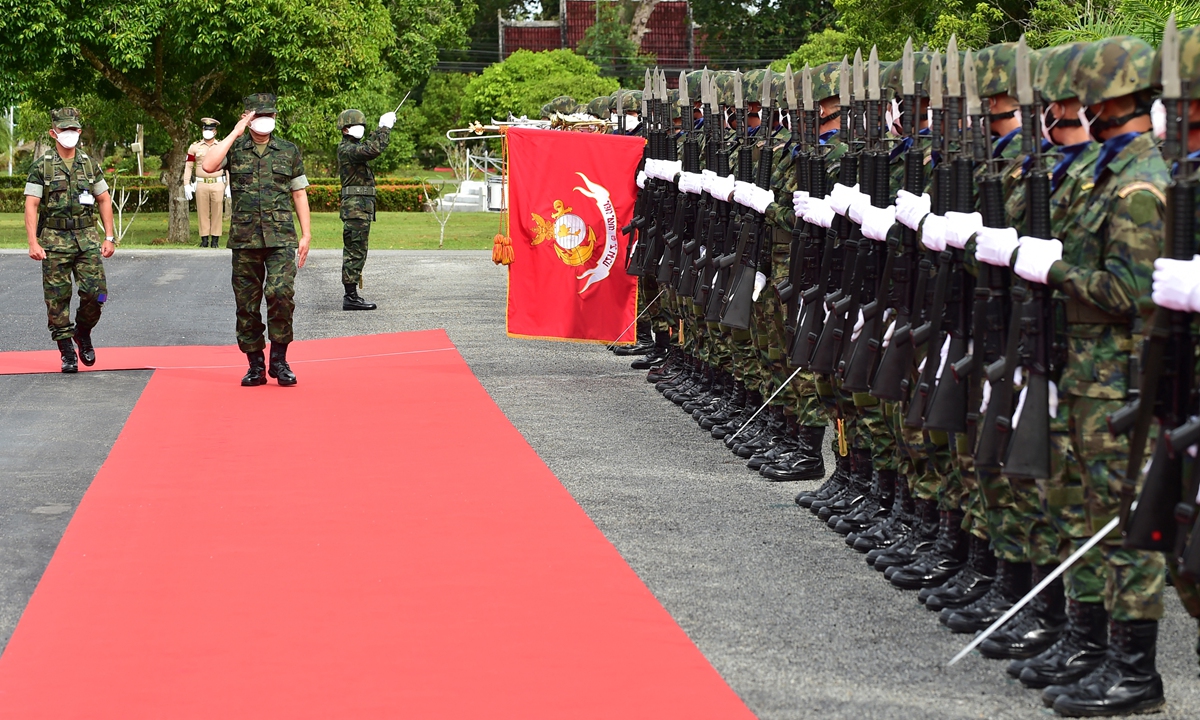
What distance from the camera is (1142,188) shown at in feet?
13.8

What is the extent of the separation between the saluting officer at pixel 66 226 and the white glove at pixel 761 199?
5.19 meters

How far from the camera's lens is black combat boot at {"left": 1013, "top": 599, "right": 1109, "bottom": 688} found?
4.52 meters

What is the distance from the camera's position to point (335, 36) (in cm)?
2658

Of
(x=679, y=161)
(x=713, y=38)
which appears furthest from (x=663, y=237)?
(x=713, y=38)

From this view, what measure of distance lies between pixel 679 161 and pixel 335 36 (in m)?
17.8

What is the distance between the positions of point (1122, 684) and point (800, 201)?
3189 millimetres

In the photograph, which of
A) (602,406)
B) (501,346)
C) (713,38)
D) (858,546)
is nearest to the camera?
(858,546)

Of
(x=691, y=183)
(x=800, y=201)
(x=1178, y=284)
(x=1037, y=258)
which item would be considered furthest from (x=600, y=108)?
(x=1178, y=284)

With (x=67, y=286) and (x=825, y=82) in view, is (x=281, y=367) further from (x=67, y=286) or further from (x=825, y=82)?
(x=825, y=82)

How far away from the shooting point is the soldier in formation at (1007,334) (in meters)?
4.02

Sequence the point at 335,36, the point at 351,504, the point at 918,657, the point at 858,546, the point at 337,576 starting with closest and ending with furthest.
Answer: the point at 918,657
the point at 337,576
the point at 858,546
the point at 351,504
the point at 335,36

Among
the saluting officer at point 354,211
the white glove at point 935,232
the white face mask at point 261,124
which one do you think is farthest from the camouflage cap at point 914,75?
the saluting officer at point 354,211

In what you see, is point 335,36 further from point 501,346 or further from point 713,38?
point 713,38

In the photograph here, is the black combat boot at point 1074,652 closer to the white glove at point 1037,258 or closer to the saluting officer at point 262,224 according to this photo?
the white glove at point 1037,258
